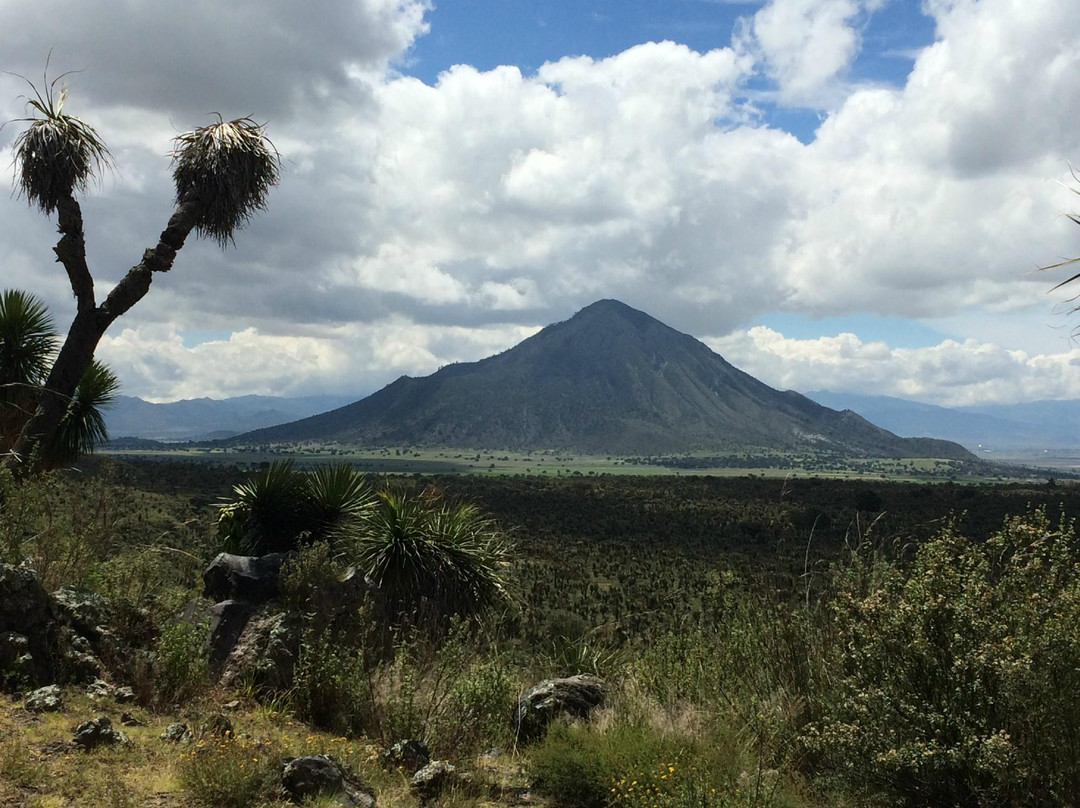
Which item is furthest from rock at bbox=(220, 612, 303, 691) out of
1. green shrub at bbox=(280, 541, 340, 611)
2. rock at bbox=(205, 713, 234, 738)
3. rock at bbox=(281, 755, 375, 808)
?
rock at bbox=(281, 755, 375, 808)

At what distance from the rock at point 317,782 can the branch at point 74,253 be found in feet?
23.2

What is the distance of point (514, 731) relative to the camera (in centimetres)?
675

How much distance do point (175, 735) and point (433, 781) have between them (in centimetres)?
175

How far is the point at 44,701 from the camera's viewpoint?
5.04m

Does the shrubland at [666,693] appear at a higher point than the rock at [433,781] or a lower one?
higher

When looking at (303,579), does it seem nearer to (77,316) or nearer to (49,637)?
(49,637)

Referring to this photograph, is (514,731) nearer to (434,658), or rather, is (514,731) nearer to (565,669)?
(434,658)

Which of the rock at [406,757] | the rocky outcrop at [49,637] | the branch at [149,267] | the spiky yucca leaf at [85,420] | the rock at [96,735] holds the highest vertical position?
the branch at [149,267]

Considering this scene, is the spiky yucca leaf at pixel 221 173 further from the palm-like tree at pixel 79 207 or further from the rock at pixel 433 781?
the rock at pixel 433 781

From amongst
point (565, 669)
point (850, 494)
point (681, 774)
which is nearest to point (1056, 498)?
point (850, 494)

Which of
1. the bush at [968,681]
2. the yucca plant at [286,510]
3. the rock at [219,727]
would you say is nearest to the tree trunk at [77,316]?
the yucca plant at [286,510]

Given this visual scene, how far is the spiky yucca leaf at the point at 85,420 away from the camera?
11609 millimetres

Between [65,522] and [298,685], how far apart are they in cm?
339

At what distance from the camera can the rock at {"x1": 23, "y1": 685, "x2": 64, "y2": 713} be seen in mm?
5004
